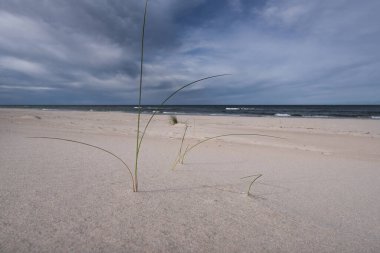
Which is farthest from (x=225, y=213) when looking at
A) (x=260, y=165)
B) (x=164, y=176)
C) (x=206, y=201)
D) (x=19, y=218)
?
(x=260, y=165)

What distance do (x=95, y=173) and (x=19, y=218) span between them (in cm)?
59

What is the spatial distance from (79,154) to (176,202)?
121cm

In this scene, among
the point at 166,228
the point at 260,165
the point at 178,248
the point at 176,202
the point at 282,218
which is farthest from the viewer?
the point at 260,165

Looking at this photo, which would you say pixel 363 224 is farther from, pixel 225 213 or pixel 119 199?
pixel 119 199

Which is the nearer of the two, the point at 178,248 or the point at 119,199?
the point at 178,248

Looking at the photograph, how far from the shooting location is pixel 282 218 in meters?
1.04

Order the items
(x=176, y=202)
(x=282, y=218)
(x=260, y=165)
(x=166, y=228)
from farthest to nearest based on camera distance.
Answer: (x=260, y=165)
(x=176, y=202)
(x=282, y=218)
(x=166, y=228)

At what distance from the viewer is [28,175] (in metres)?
1.40

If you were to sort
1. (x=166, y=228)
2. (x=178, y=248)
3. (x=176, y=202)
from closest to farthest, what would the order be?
(x=178, y=248), (x=166, y=228), (x=176, y=202)

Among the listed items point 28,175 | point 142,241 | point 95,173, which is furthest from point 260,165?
point 28,175

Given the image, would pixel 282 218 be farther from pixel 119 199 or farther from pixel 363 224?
pixel 119 199

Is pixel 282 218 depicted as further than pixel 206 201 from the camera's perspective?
No

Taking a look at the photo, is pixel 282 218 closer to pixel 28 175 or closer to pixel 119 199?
pixel 119 199

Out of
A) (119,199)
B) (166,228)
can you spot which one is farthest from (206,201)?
(119,199)
